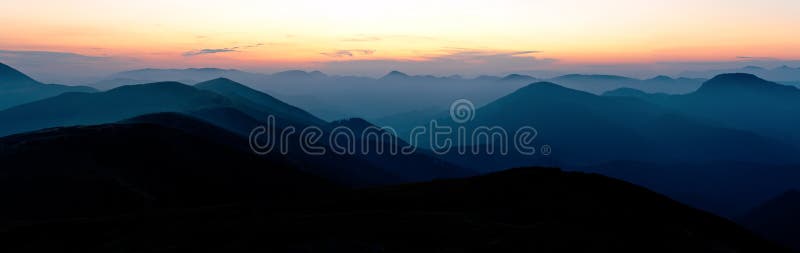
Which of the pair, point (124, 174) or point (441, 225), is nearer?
point (441, 225)

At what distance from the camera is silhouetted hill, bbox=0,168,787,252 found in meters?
60.9

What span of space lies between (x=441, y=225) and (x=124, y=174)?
109150 mm

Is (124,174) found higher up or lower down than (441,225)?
lower down

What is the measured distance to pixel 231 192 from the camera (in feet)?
521

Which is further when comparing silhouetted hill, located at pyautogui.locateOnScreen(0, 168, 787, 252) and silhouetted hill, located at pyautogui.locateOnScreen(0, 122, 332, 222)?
silhouetted hill, located at pyautogui.locateOnScreen(0, 122, 332, 222)

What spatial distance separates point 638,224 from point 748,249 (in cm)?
3071

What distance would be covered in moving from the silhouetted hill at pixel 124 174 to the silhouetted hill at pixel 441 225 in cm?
2375

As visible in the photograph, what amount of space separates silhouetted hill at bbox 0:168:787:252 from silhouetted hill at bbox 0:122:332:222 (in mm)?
23750

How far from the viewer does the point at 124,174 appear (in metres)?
139

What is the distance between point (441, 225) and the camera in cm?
6712

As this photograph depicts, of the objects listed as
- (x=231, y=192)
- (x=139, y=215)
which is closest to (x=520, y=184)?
(x=139, y=215)

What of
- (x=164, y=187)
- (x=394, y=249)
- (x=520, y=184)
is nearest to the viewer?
(x=394, y=249)

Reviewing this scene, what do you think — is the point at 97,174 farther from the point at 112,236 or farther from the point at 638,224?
the point at 638,224

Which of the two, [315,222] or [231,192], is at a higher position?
[315,222]
